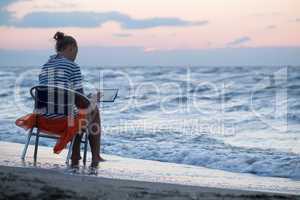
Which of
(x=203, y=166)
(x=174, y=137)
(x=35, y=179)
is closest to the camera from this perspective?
(x=35, y=179)

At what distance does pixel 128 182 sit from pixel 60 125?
3.64ft

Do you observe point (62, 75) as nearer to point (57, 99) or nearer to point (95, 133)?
point (57, 99)

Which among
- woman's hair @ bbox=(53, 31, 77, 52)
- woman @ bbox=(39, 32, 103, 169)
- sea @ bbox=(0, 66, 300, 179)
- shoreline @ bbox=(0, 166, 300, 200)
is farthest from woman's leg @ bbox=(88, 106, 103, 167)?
shoreline @ bbox=(0, 166, 300, 200)

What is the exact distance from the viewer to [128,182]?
4.89m

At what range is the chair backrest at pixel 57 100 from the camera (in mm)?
5547

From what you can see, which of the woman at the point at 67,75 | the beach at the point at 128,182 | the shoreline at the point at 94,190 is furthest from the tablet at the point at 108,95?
the shoreline at the point at 94,190

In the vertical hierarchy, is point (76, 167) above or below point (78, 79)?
below

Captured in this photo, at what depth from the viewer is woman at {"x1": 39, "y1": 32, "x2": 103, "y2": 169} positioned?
18.7 ft

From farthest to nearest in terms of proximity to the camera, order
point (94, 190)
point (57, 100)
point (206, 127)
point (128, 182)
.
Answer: point (206, 127) < point (57, 100) < point (128, 182) < point (94, 190)

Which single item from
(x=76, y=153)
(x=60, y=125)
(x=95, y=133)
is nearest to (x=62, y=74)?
(x=60, y=125)

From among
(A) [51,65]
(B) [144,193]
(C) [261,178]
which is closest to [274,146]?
(C) [261,178]

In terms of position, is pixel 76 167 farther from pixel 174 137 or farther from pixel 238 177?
pixel 174 137

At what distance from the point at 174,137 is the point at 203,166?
2192 millimetres

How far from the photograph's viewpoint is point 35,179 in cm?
436
